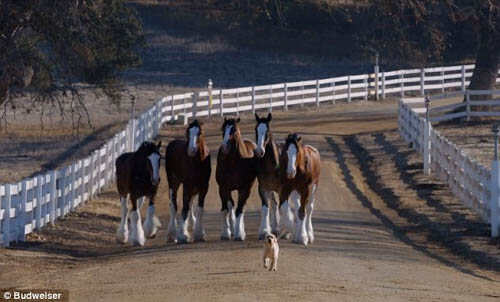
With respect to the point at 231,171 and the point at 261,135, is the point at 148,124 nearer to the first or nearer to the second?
the point at 231,171

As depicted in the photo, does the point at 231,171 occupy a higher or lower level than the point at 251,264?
higher

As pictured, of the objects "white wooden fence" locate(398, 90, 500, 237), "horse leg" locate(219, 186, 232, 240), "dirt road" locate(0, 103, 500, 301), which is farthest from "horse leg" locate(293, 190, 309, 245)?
"white wooden fence" locate(398, 90, 500, 237)

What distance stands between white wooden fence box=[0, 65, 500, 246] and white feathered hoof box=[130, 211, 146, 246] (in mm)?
1924

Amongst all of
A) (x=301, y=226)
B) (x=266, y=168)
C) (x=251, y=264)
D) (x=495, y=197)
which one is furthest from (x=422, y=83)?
(x=251, y=264)

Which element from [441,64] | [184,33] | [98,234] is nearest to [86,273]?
[98,234]

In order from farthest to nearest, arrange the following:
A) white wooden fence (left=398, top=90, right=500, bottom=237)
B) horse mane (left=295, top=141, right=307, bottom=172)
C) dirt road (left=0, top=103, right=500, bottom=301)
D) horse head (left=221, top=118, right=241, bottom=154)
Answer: white wooden fence (left=398, top=90, right=500, bottom=237)
horse head (left=221, top=118, right=241, bottom=154)
horse mane (left=295, top=141, right=307, bottom=172)
dirt road (left=0, top=103, right=500, bottom=301)

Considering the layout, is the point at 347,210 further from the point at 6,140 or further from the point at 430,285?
the point at 6,140

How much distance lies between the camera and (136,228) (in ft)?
54.6

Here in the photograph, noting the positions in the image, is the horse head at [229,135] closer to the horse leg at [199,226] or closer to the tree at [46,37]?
the horse leg at [199,226]

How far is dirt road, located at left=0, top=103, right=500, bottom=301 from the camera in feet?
38.2

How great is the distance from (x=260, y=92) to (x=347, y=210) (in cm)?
2730

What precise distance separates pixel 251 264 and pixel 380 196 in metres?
10.6

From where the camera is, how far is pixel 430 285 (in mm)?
12562

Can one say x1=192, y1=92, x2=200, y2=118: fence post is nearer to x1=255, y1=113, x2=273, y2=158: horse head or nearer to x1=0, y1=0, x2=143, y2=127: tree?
x1=0, y1=0, x2=143, y2=127: tree
